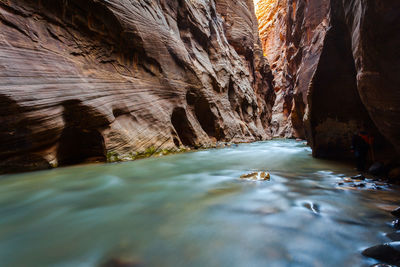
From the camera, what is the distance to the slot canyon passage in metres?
1.48

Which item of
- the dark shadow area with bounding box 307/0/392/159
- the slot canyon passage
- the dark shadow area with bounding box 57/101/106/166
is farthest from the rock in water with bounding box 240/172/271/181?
the dark shadow area with bounding box 57/101/106/166

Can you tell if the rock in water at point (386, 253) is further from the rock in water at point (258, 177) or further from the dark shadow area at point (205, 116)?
the dark shadow area at point (205, 116)

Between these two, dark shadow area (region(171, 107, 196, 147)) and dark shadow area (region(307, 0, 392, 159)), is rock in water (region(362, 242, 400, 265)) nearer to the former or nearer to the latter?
dark shadow area (region(307, 0, 392, 159))

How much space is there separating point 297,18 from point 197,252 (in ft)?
50.0

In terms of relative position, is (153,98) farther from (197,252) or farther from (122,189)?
(197,252)

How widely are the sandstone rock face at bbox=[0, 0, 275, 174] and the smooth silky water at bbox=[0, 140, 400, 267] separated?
178cm

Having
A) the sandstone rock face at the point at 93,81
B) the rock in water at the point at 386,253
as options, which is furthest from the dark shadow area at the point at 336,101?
the sandstone rock face at the point at 93,81

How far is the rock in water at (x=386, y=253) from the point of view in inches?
46.2

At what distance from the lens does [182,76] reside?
31.2 ft

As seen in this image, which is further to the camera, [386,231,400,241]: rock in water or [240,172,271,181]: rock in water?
[240,172,271,181]: rock in water

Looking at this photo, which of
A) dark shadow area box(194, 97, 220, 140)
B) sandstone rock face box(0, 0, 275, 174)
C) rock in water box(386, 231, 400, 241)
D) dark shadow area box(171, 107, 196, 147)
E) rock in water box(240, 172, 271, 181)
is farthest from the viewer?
dark shadow area box(194, 97, 220, 140)

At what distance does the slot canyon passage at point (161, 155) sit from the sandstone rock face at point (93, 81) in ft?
0.12

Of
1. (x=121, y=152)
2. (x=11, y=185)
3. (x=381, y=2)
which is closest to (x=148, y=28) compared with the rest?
(x=121, y=152)

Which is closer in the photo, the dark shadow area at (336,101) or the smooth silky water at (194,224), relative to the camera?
the smooth silky water at (194,224)
